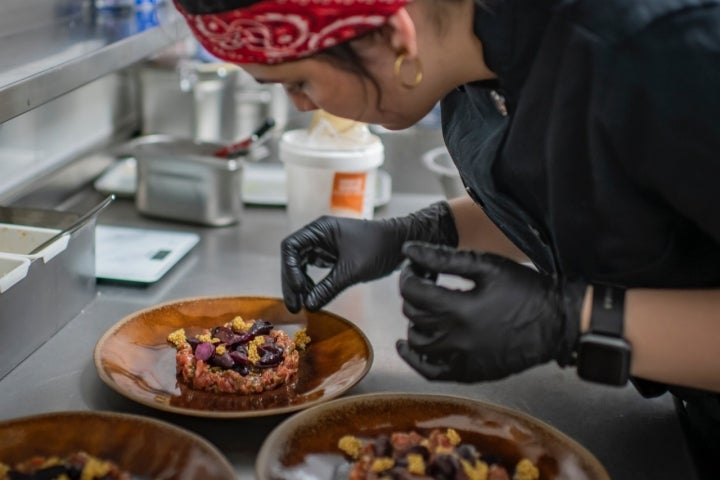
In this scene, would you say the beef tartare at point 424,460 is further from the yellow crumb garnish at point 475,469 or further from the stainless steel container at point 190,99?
the stainless steel container at point 190,99

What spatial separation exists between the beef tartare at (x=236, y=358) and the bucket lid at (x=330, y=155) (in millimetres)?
566

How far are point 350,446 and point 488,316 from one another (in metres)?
0.25

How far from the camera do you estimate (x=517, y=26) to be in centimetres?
121

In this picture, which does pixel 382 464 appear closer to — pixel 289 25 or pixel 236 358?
pixel 236 358

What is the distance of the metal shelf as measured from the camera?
1428mm

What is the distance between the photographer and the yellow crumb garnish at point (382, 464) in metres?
1.20

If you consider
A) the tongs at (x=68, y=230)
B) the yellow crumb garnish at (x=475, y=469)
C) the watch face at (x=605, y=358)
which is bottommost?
the yellow crumb garnish at (x=475, y=469)

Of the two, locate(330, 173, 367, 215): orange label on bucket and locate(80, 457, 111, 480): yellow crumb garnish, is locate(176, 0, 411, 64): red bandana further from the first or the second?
locate(330, 173, 367, 215): orange label on bucket

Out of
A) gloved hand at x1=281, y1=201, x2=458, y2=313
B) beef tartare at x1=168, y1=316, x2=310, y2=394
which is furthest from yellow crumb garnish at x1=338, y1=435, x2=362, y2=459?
gloved hand at x1=281, y1=201, x2=458, y2=313

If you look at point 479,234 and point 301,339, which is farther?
point 479,234

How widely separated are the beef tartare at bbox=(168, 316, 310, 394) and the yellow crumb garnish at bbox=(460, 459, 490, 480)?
37cm

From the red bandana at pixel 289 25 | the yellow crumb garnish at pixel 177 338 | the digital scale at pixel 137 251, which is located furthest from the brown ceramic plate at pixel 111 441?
the digital scale at pixel 137 251

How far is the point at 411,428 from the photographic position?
1320 millimetres

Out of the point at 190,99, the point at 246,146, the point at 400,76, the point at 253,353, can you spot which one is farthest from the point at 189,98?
the point at 400,76
